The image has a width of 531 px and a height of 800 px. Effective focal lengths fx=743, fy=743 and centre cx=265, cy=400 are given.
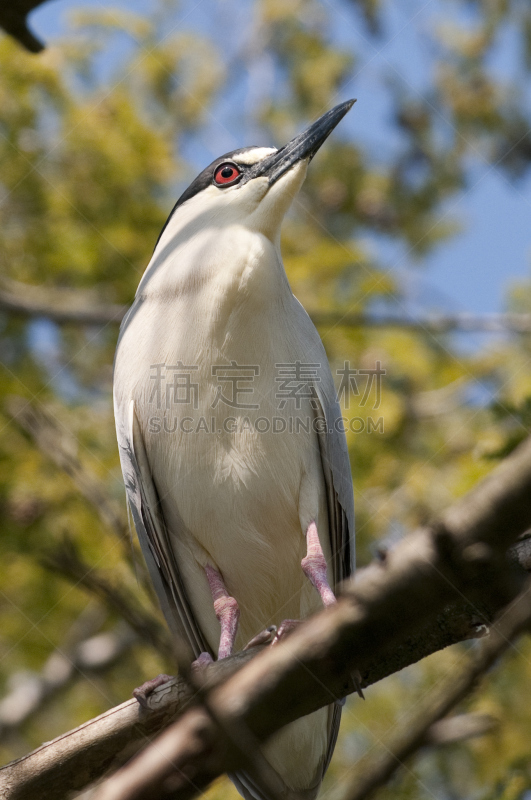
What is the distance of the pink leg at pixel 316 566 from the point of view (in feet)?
10.4

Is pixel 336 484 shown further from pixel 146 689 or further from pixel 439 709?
pixel 439 709

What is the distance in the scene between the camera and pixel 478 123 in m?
7.31

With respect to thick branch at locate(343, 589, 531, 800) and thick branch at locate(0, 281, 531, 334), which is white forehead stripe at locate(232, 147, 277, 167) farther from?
thick branch at locate(343, 589, 531, 800)

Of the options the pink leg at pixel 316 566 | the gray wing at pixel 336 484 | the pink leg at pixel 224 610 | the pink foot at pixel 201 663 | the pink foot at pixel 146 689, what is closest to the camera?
the pink foot at pixel 146 689

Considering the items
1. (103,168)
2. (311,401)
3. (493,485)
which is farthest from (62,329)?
(493,485)

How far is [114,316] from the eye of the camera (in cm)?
540

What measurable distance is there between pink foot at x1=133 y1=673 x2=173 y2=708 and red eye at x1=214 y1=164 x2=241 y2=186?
2.57 meters

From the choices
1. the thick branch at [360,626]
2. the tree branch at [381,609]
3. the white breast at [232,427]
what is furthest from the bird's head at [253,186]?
the thick branch at [360,626]

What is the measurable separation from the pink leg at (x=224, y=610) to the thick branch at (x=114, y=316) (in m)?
2.44

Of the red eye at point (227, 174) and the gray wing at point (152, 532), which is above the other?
the red eye at point (227, 174)

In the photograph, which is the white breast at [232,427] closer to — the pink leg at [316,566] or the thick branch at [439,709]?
the pink leg at [316,566]

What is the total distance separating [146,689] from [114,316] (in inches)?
126

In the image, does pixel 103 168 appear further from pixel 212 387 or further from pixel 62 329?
pixel 212 387

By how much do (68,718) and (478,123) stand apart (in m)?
6.81
